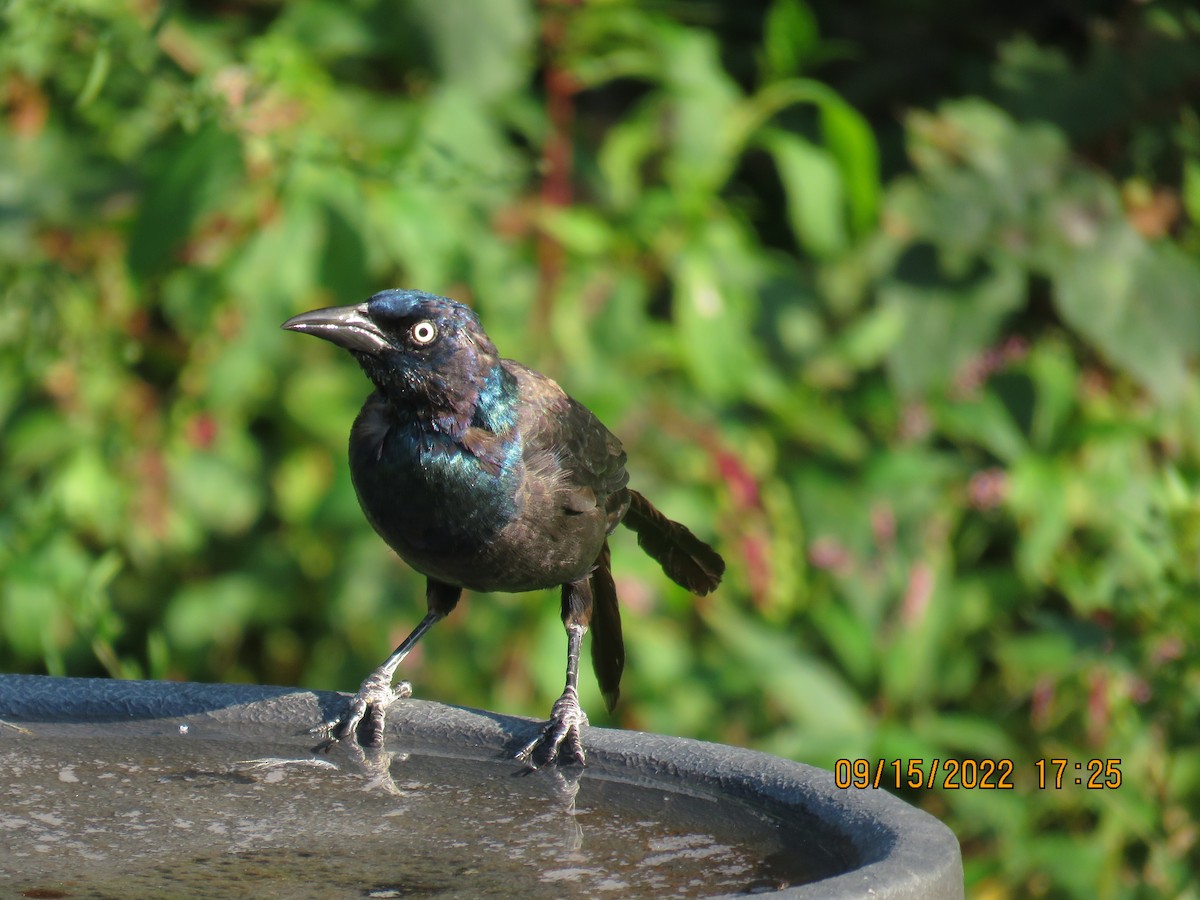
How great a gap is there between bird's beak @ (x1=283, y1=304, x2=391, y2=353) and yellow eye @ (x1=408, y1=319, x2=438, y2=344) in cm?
5

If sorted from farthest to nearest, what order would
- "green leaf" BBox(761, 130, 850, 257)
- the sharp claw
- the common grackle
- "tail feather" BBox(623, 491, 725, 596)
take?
"green leaf" BBox(761, 130, 850, 257) < "tail feather" BBox(623, 491, 725, 596) < the common grackle < the sharp claw

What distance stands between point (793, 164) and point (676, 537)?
160 cm

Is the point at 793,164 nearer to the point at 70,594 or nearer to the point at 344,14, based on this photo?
the point at 344,14

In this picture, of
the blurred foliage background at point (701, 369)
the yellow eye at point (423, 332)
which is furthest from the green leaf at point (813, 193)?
the yellow eye at point (423, 332)

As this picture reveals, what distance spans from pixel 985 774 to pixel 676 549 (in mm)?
1721

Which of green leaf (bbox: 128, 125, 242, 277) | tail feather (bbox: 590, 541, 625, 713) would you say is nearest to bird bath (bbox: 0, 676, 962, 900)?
tail feather (bbox: 590, 541, 625, 713)

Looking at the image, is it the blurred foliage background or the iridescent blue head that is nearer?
the iridescent blue head

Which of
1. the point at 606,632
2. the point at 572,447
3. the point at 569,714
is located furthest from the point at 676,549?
the point at 569,714

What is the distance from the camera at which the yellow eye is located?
301 cm

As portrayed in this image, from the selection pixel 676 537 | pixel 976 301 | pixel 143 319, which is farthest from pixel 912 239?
pixel 143 319

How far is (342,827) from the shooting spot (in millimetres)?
2400

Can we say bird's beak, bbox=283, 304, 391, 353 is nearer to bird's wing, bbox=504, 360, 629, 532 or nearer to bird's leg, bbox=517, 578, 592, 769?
bird's wing, bbox=504, 360, 629, 532

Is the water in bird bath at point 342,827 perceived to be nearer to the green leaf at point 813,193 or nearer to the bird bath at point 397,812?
A: the bird bath at point 397,812

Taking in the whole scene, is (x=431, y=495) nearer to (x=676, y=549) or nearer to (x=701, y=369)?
(x=676, y=549)
